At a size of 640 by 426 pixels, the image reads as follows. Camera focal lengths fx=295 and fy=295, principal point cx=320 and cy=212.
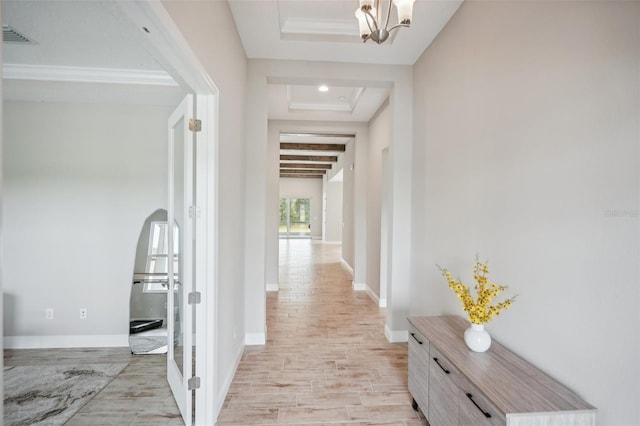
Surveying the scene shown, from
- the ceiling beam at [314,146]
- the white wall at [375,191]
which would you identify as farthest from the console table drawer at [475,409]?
the ceiling beam at [314,146]

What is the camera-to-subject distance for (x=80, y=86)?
3057 mm

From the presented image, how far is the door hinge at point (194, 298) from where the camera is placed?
6.54 feet

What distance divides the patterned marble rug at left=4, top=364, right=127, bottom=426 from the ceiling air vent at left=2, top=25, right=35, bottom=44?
2950 mm

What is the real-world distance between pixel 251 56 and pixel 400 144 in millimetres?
1905

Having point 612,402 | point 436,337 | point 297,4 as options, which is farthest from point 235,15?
point 612,402

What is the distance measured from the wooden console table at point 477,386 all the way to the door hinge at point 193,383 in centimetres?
155

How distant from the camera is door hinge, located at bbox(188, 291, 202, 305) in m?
1.99

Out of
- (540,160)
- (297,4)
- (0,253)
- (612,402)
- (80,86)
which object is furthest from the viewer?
(80,86)

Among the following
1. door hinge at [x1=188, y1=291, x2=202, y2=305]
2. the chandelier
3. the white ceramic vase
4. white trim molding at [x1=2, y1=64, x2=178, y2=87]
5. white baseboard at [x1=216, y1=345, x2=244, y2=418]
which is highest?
white trim molding at [x1=2, y1=64, x2=178, y2=87]

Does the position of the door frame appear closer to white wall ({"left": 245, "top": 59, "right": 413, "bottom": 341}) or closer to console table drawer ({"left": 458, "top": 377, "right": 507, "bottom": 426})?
white wall ({"left": 245, "top": 59, "right": 413, "bottom": 341})

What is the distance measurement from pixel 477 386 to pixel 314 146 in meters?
6.40

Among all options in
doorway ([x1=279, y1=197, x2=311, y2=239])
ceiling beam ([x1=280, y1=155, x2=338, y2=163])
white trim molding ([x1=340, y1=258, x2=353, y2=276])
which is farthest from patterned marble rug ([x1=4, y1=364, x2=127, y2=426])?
doorway ([x1=279, y1=197, x2=311, y2=239])

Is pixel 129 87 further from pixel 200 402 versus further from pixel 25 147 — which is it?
pixel 200 402

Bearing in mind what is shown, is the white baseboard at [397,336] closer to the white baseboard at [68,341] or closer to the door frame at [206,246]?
the door frame at [206,246]
